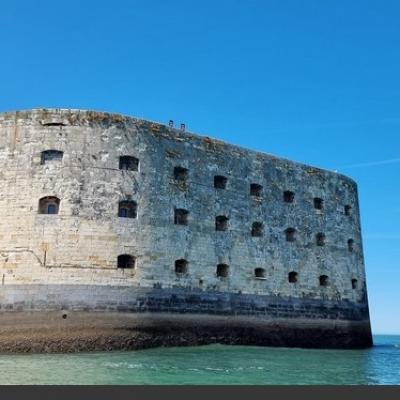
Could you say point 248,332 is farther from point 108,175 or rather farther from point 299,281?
point 108,175

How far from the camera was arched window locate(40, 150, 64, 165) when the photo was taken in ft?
62.1

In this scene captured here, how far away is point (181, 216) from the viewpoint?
20.6 meters

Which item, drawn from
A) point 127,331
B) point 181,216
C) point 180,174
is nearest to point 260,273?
point 181,216

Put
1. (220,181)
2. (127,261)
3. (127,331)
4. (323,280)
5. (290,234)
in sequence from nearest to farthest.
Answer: (127,331)
(127,261)
(220,181)
(290,234)
(323,280)

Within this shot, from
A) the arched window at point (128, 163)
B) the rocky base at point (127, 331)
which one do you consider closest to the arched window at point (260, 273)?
the rocky base at point (127, 331)

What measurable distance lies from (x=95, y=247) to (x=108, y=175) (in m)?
2.56

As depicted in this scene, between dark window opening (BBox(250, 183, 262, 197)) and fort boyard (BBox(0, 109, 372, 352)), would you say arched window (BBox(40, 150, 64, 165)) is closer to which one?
fort boyard (BBox(0, 109, 372, 352))

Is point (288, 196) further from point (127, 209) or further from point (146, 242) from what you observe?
point (127, 209)

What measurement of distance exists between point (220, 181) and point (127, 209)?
438 cm

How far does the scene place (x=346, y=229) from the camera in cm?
2602

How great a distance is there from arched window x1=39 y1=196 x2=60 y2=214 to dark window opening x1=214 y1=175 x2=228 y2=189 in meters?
6.31

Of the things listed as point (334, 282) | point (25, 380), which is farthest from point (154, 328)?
point (334, 282)

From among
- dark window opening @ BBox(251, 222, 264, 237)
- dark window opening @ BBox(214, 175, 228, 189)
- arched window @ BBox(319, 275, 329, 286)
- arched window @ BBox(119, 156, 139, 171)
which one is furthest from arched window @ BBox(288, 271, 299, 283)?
arched window @ BBox(119, 156, 139, 171)

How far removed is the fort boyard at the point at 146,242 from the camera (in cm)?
1783
